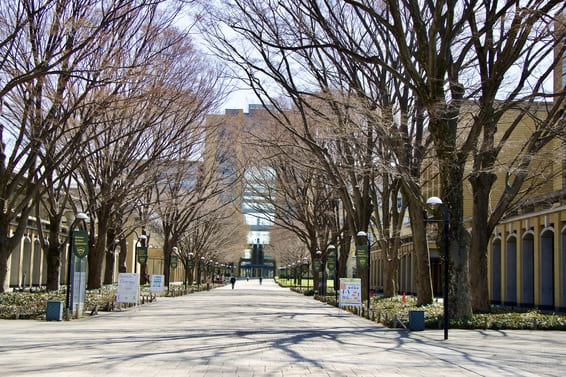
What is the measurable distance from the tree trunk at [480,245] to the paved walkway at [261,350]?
4809mm

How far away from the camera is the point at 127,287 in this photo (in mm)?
27781

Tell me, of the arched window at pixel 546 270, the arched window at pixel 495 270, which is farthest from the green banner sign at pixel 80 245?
the arched window at pixel 495 270

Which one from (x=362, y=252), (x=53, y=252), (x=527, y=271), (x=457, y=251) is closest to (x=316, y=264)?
(x=527, y=271)

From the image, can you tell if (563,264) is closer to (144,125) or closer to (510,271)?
(510,271)

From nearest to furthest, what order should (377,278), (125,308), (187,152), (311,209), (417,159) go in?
(417,159) → (125,308) → (187,152) → (311,209) → (377,278)

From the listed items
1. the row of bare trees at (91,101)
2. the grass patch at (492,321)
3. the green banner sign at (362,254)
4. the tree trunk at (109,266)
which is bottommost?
the grass patch at (492,321)

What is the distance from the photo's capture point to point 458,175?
20.8 meters

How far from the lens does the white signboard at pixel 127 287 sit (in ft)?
90.9

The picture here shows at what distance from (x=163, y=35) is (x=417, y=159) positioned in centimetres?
1027

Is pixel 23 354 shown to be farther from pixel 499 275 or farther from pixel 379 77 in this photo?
pixel 499 275

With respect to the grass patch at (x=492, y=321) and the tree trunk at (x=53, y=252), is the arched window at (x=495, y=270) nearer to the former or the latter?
the grass patch at (x=492, y=321)

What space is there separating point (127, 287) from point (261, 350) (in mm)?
14303

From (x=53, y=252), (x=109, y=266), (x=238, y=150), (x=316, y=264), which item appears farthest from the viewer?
(x=316, y=264)

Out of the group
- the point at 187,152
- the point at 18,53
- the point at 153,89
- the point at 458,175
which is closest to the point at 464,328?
the point at 458,175
